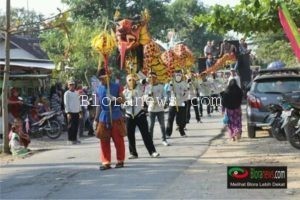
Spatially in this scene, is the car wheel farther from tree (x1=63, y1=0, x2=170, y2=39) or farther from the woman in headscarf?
tree (x1=63, y1=0, x2=170, y2=39)

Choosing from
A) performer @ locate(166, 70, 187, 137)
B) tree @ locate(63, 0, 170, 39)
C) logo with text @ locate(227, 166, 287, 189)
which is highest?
tree @ locate(63, 0, 170, 39)

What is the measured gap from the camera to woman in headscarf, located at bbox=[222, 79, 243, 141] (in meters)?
14.0

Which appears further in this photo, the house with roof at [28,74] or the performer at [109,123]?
the house with roof at [28,74]

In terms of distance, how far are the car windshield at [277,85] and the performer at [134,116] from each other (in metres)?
4.14

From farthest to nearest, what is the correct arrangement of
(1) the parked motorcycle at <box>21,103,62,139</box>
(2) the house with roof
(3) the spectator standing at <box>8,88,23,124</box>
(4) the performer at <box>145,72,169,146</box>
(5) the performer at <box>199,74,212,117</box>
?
(5) the performer at <box>199,74,212,117</box> < (2) the house with roof < (1) the parked motorcycle at <box>21,103,62,139</box> < (3) the spectator standing at <box>8,88,23,124</box> < (4) the performer at <box>145,72,169,146</box>

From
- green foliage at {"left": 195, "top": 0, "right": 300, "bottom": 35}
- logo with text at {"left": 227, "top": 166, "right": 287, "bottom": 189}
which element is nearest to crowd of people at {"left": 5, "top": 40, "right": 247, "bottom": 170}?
green foliage at {"left": 195, "top": 0, "right": 300, "bottom": 35}

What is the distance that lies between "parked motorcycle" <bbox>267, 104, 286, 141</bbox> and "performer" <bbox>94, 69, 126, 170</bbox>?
12.0ft

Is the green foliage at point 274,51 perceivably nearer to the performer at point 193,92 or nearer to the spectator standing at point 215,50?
the spectator standing at point 215,50

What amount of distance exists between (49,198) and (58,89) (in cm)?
1469

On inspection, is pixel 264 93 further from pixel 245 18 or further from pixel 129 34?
pixel 245 18

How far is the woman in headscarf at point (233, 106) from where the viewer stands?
14.0m

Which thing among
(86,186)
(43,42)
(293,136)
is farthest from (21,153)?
(43,42)

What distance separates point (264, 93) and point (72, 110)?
5081 mm

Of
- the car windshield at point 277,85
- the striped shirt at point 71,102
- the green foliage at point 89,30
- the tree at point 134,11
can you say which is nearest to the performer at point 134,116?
the car windshield at point 277,85
